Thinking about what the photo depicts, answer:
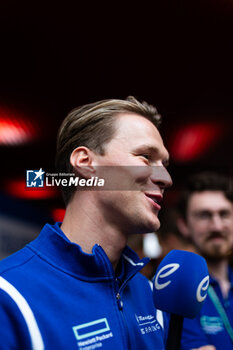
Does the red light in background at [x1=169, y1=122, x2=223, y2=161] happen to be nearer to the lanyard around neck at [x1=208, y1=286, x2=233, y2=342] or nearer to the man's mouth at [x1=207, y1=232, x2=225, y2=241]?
the man's mouth at [x1=207, y1=232, x2=225, y2=241]

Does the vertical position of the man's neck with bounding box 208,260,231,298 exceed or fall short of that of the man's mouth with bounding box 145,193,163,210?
it falls short

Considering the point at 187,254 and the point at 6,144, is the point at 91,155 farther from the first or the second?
the point at 6,144

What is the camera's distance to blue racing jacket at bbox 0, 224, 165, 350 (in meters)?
0.84

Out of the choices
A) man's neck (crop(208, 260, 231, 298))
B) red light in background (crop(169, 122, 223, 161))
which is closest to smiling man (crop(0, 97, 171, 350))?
man's neck (crop(208, 260, 231, 298))

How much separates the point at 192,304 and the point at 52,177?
2.15ft

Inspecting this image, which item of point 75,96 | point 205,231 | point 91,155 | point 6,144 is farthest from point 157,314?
point 6,144

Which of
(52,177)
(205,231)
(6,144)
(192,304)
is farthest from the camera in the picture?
(6,144)

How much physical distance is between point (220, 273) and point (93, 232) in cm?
114

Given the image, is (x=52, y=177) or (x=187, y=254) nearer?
(x=187, y=254)

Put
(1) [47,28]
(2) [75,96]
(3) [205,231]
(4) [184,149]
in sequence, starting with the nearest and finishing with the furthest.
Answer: (3) [205,231], (1) [47,28], (2) [75,96], (4) [184,149]

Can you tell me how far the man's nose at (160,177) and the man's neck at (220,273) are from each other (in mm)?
989

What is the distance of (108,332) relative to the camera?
93cm

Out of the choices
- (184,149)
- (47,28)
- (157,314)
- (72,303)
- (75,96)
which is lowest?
(157,314)

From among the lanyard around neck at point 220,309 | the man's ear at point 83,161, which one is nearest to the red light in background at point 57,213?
the man's ear at point 83,161
